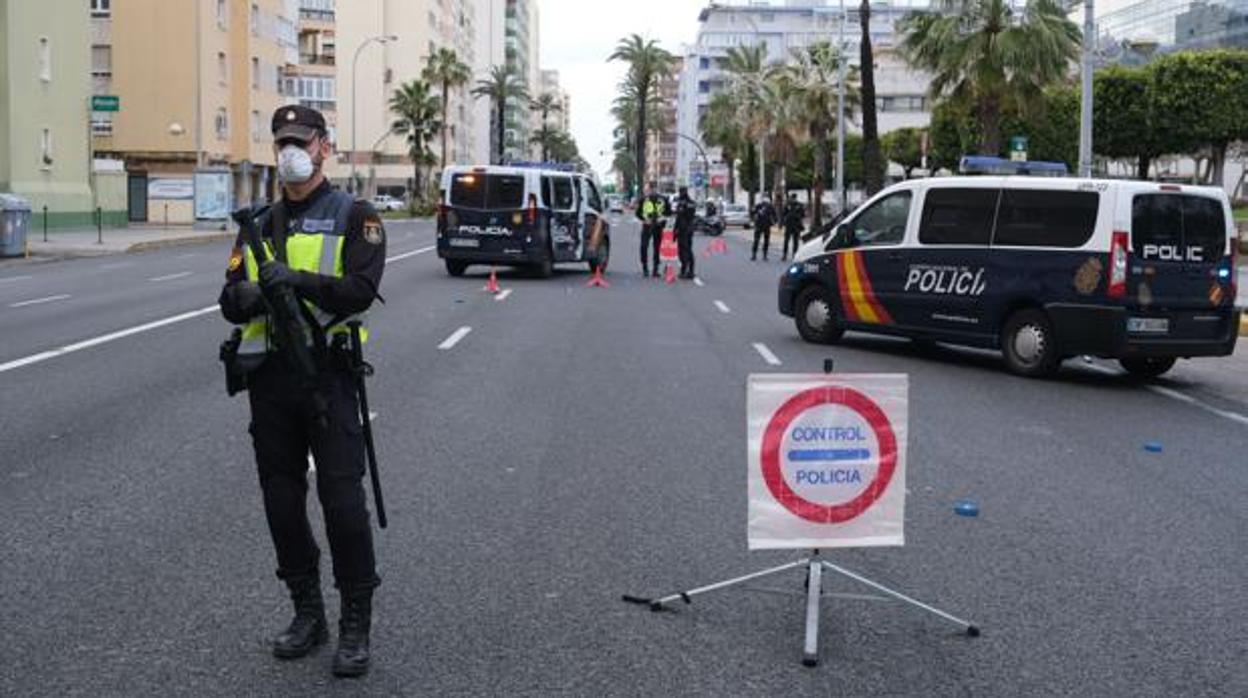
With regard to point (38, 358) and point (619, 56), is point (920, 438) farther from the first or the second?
point (619, 56)

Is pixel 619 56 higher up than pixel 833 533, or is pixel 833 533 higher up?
pixel 619 56

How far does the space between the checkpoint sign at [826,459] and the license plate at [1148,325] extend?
345 inches

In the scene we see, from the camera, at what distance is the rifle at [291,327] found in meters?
4.90

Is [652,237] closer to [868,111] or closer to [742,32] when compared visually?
[868,111]

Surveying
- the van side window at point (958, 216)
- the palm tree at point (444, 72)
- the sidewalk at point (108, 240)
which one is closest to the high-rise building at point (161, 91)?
the sidewalk at point (108, 240)

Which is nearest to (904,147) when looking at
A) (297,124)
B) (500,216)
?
(500,216)

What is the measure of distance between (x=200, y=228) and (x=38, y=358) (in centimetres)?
4269

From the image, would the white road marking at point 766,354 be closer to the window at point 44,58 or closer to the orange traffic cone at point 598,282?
the orange traffic cone at point 598,282

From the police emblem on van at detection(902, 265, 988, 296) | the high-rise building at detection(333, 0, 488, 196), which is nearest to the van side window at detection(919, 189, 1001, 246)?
the police emblem on van at detection(902, 265, 988, 296)

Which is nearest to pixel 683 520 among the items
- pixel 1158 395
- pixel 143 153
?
pixel 1158 395

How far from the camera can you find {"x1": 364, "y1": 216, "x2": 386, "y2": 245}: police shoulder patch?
16.7ft

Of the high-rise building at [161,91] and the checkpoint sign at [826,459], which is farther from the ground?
the high-rise building at [161,91]

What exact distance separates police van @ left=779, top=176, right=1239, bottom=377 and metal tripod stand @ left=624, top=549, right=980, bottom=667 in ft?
26.8

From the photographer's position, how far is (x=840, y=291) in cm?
1661
